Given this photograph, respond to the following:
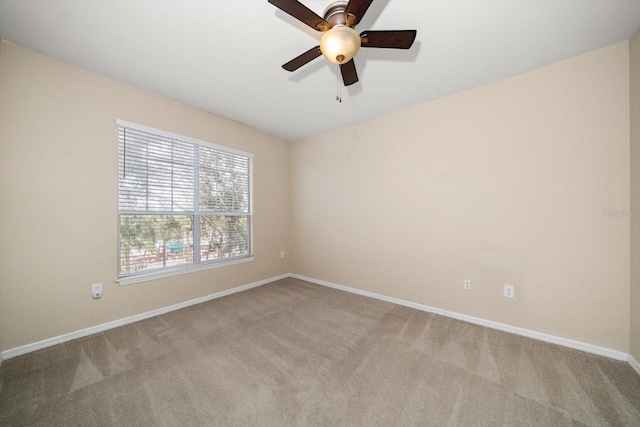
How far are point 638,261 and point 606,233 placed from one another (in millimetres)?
262

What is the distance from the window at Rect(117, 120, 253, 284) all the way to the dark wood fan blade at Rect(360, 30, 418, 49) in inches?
97.1

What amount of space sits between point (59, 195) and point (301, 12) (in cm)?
259

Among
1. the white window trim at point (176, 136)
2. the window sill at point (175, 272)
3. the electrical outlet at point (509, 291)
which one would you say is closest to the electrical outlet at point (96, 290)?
the window sill at point (175, 272)

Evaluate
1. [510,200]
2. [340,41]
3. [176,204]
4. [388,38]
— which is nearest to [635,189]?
[510,200]

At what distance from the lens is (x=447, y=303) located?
269cm

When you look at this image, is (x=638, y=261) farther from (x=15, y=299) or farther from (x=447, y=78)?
(x=15, y=299)

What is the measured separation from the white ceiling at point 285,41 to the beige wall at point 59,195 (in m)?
0.23

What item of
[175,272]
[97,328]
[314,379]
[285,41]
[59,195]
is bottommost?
[314,379]

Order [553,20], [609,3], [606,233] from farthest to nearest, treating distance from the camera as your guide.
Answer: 1. [606,233]
2. [553,20]
3. [609,3]

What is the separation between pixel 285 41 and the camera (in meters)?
1.90

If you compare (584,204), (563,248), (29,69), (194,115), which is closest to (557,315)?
(563,248)

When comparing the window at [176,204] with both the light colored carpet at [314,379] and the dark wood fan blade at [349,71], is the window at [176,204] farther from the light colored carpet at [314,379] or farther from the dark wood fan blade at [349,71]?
the dark wood fan blade at [349,71]

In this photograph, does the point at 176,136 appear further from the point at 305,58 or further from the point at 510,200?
the point at 510,200

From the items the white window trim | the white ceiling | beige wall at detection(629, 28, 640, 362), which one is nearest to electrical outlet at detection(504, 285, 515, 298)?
beige wall at detection(629, 28, 640, 362)
